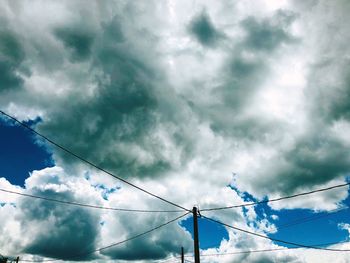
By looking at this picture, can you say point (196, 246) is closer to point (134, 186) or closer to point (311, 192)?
point (134, 186)

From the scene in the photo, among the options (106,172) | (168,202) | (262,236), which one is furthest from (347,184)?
(106,172)

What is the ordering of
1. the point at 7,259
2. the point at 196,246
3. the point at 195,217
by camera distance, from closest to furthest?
the point at 196,246 < the point at 195,217 < the point at 7,259

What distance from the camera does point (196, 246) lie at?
16.7 metres

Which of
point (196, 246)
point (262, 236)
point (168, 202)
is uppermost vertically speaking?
point (168, 202)

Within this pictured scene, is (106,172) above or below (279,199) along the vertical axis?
above

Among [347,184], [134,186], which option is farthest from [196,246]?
[347,184]

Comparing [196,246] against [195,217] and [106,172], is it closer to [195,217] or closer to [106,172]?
[195,217]

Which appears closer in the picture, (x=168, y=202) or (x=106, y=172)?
(x=106, y=172)

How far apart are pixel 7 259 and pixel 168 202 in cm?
3846

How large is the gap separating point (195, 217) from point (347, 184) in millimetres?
8877

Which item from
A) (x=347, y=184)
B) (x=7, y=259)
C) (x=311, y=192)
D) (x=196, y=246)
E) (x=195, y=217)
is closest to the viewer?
(x=347, y=184)

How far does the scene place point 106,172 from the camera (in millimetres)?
16219

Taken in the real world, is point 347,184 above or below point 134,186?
below

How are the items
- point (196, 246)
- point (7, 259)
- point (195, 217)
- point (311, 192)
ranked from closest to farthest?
point (311, 192), point (196, 246), point (195, 217), point (7, 259)
